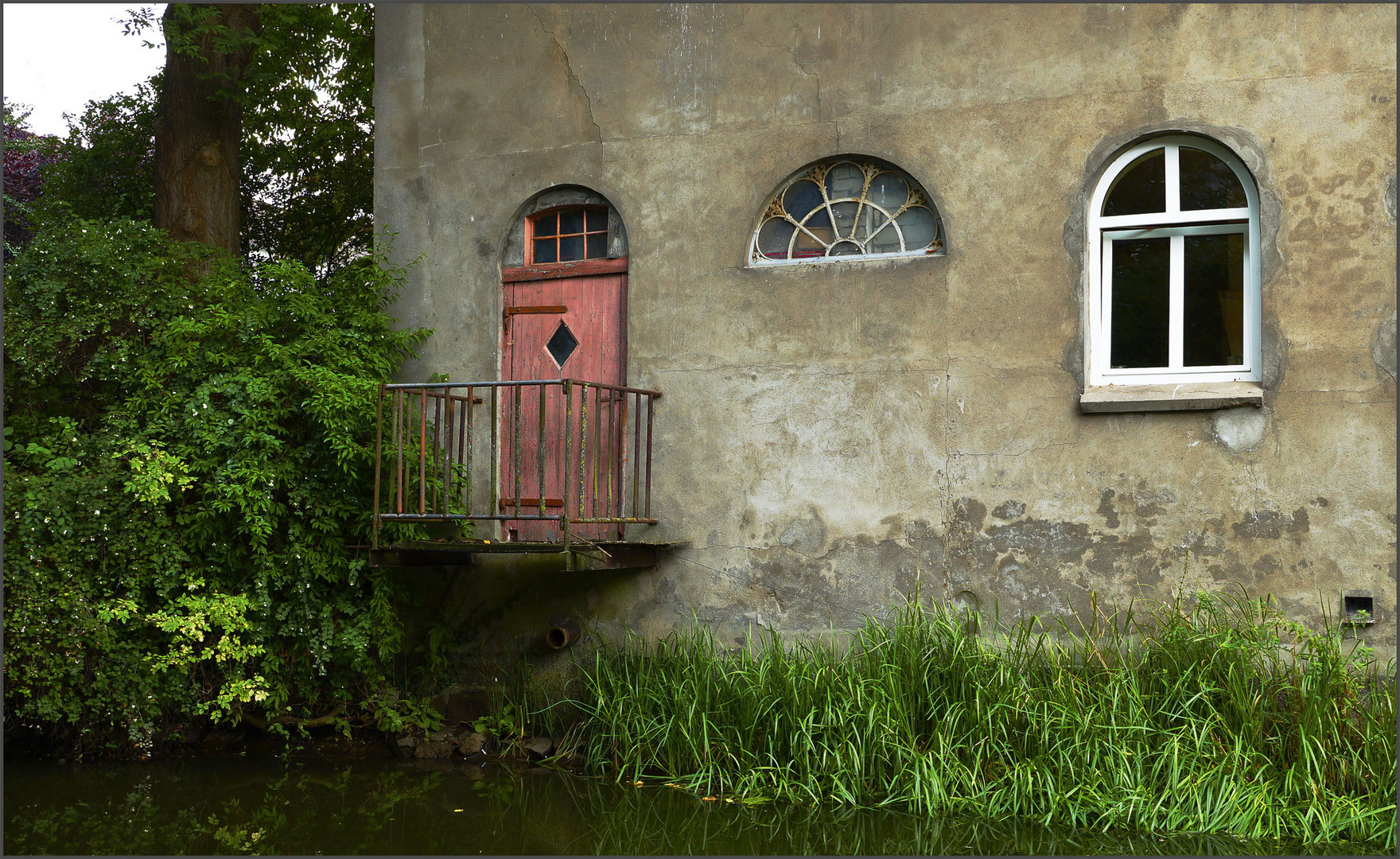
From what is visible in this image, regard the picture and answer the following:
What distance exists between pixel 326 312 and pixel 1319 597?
5723 mm

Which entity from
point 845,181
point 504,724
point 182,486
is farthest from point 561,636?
point 845,181

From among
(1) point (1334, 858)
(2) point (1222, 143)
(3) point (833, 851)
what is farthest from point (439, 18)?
(1) point (1334, 858)

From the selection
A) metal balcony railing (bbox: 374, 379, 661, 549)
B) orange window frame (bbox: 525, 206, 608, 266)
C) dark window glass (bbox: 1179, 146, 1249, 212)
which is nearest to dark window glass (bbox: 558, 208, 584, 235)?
orange window frame (bbox: 525, 206, 608, 266)

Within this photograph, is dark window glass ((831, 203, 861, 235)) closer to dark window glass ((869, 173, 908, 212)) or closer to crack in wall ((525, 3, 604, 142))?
dark window glass ((869, 173, 908, 212))

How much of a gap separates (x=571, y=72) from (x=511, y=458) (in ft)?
8.20

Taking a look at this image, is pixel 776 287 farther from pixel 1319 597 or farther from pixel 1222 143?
pixel 1319 597

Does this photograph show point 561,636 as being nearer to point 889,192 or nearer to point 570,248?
point 570,248

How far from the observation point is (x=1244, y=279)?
17.7 feet

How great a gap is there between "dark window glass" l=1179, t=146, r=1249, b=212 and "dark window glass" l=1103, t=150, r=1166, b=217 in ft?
0.35

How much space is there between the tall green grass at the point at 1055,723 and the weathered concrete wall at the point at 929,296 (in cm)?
31

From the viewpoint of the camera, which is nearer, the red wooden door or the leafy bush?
the red wooden door

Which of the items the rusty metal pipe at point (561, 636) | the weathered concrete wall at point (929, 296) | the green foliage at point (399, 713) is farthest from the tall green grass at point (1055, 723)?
the green foliage at point (399, 713)

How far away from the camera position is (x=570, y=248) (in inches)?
262

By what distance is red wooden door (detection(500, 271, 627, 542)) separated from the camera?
634 cm
